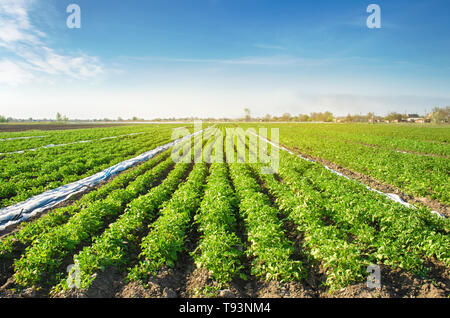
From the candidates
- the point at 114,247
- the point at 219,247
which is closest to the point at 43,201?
the point at 114,247

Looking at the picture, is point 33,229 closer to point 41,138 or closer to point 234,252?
point 234,252

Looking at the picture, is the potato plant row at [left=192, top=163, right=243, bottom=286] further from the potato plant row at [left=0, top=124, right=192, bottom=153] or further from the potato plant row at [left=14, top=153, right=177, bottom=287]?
the potato plant row at [left=0, top=124, right=192, bottom=153]

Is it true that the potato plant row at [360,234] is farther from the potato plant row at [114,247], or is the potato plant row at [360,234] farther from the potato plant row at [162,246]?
the potato plant row at [114,247]

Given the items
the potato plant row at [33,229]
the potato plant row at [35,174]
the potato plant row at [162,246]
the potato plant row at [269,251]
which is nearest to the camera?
the potato plant row at [269,251]

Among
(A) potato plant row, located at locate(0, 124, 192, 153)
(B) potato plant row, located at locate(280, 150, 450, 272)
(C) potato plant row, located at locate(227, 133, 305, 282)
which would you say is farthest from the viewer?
(A) potato plant row, located at locate(0, 124, 192, 153)

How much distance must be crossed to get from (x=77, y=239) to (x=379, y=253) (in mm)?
6589

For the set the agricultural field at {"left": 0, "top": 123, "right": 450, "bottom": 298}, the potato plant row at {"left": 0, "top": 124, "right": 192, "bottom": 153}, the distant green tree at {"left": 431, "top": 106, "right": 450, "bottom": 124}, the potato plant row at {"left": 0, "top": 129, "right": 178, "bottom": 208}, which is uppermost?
the distant green tree at {"left": 431, "top": 106, "right": 450, "bottom": 124}

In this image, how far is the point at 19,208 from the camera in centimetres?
781

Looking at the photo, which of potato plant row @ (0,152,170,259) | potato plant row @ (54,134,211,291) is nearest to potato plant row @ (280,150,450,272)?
potato plant row @ (54,134,211,291)

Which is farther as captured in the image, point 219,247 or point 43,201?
point 43,201

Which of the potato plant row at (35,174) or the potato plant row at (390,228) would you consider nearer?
the potato plant row at (390,228)

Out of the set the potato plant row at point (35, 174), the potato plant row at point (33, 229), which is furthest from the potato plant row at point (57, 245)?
the potato plant row at point (35, 174)
